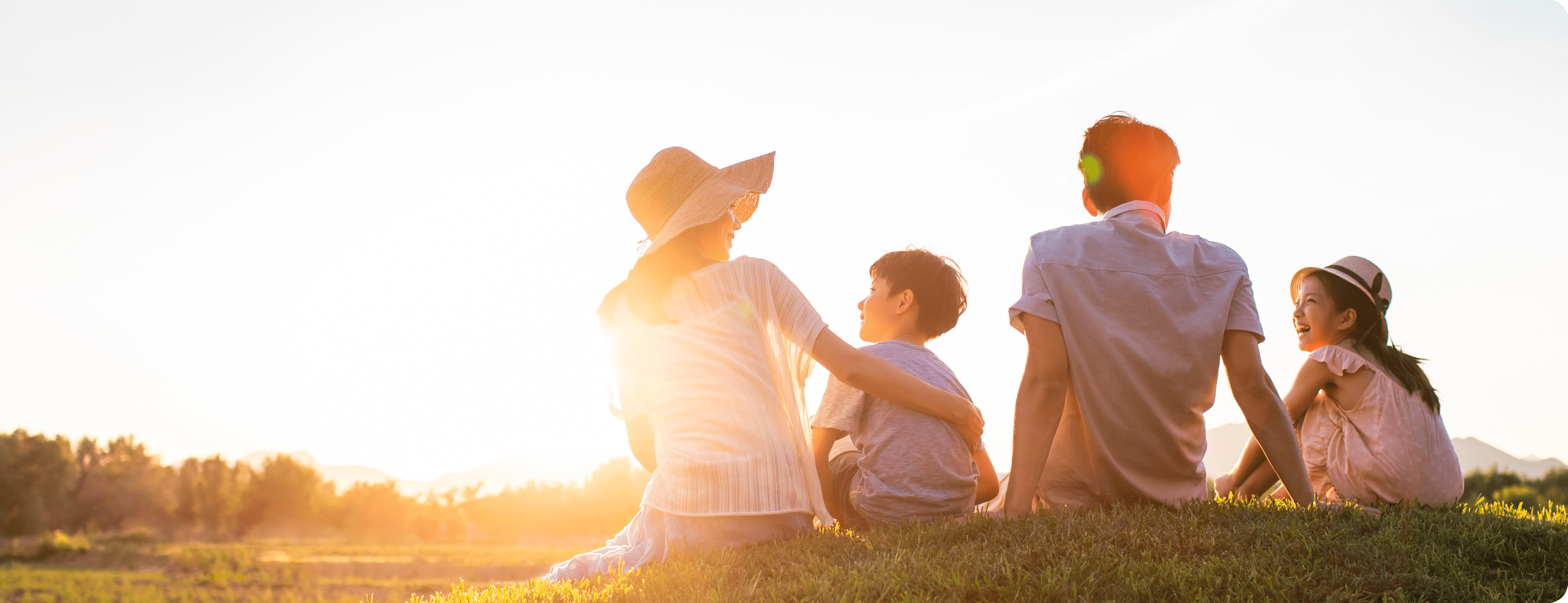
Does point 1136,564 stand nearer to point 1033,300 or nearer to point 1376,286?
point 1033,300

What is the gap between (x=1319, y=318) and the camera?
441cm

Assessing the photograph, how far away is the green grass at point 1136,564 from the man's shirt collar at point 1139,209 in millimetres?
1410

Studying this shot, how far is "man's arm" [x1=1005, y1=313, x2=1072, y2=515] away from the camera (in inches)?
142

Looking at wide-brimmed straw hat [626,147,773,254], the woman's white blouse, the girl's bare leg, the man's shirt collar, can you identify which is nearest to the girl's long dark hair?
the girl's bare leg

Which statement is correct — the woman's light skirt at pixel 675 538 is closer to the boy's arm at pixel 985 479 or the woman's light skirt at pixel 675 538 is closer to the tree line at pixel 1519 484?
the boy's arm at pixel 985 479

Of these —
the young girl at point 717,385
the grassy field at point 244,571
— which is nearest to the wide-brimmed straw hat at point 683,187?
the young girl at point 717,385

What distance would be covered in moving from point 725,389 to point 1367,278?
370cm

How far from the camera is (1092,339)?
3.62 metres

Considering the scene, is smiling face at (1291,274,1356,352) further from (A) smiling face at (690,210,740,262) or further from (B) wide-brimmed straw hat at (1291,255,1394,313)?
(A) smiling face at (690,210,740,262)

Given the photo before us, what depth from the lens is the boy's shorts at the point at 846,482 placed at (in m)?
3.77

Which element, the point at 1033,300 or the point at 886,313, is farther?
the point at 886,313

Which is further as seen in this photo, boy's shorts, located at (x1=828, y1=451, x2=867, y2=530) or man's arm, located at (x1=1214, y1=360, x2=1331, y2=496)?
man's arm, located at (x1=1214, y1=360, x2=1331, y2=496)

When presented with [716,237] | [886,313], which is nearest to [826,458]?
[886,313]

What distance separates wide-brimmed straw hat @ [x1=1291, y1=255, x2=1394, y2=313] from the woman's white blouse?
3148 millimetres
